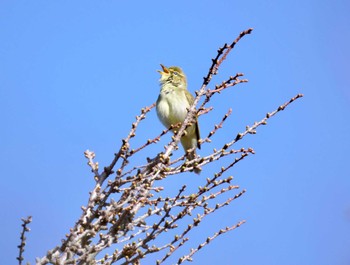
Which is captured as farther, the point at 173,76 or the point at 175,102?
the point at 173,76

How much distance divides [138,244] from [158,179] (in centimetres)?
52

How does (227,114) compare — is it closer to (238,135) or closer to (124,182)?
(238,135)

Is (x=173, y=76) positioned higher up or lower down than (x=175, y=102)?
higher up

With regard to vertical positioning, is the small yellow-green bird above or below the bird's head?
below

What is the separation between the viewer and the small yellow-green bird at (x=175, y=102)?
7537 millimetres

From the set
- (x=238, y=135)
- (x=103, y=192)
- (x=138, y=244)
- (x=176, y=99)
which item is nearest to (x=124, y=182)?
(x=103, y=192)

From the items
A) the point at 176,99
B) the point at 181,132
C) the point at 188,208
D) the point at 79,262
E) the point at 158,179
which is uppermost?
the point at 176,99

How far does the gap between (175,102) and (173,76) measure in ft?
1.98

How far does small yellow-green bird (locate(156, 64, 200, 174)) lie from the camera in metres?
7.54

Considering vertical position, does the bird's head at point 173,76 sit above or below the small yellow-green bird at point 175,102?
above

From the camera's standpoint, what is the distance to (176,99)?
764 cm

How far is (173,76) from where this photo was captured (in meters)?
8.03

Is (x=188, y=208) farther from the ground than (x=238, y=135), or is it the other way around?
(x=238, y=135)

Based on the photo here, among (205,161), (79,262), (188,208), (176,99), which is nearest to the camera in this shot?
(79,262)
